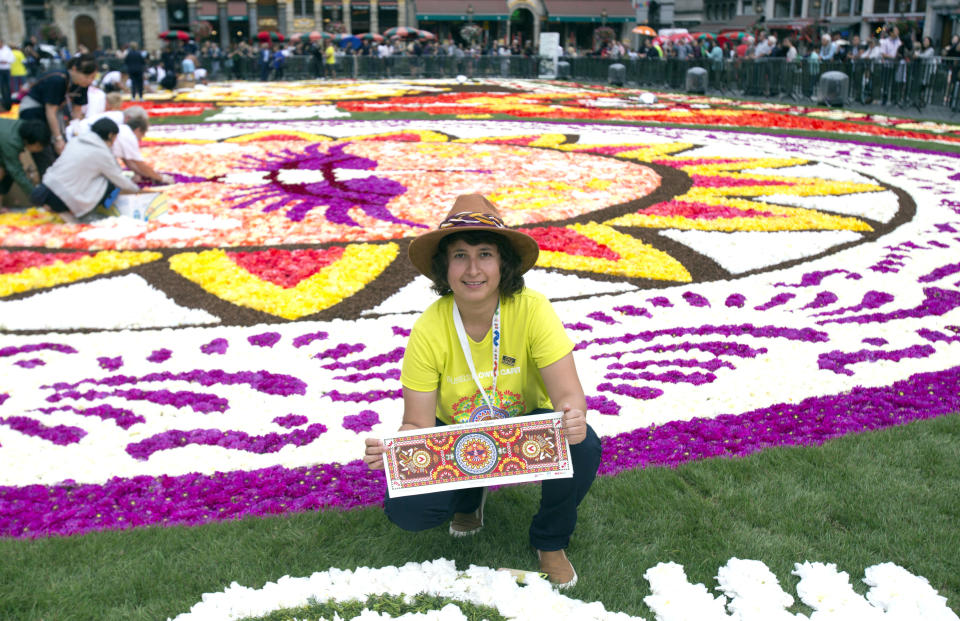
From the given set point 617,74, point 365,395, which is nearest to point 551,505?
point 365,395

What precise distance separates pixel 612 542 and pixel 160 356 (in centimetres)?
315

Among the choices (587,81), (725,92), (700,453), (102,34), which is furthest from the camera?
(102,34)

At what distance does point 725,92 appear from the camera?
75.4 feet

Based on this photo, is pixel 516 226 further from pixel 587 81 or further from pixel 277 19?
pixel 277 19

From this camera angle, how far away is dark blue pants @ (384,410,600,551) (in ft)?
8.13

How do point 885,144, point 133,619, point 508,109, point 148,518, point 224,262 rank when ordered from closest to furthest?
point 133,619 → point 148,518 → point 224,262 → point 885,144 → point 508,109

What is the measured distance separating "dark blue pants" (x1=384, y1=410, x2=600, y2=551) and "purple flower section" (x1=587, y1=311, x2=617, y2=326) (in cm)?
291

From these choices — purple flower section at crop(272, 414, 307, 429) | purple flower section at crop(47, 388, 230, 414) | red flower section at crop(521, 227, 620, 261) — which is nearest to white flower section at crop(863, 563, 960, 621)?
purple flower section at crop(272, 414, 307, 429)

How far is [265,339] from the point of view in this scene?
16.6 feet

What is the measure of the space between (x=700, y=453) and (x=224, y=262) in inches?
171

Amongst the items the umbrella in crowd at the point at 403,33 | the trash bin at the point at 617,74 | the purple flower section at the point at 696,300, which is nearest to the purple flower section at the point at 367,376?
the purple flower section at the point at 696,300

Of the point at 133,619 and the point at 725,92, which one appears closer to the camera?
the point at 133,619

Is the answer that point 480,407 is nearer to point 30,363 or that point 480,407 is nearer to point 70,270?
point 30,363

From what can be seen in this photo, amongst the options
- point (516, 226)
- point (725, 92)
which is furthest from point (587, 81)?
point (516, 226)
